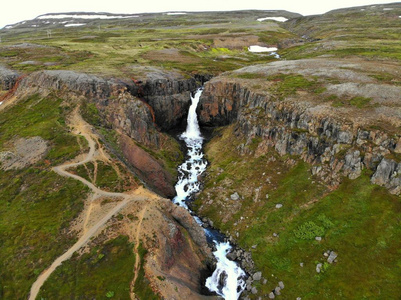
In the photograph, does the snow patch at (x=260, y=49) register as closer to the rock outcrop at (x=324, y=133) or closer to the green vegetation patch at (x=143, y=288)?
the rock outcrop at (x=324, y=133)

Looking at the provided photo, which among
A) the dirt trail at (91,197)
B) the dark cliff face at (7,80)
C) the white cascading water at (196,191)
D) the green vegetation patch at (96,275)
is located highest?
the dark cliff face at (7,80)

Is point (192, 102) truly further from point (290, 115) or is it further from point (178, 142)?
point (290, 115)

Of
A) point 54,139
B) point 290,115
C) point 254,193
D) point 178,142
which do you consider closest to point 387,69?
point 290,115

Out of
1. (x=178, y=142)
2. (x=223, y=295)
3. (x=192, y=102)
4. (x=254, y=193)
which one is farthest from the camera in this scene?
(x=192, y=102)

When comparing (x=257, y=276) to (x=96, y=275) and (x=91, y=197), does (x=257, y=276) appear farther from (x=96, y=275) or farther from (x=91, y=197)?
(x=91, y=197)

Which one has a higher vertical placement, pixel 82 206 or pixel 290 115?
pixel 290 115

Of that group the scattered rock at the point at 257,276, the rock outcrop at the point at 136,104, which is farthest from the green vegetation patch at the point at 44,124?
the scattered rock at the point at 257,276
